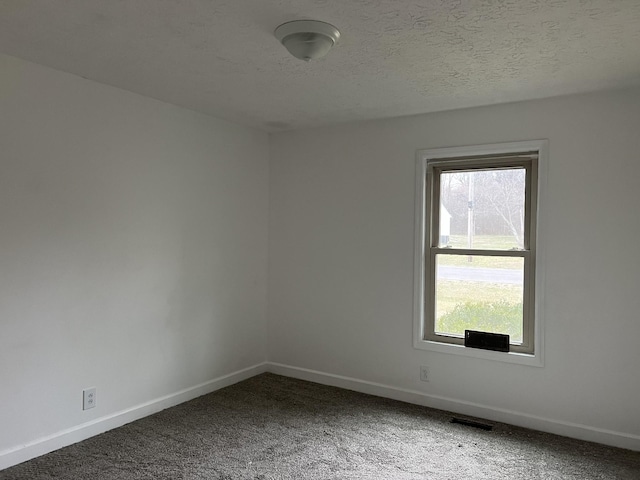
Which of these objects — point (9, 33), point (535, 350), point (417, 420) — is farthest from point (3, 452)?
point (535, 350)

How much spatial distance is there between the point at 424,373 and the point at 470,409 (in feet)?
1.42

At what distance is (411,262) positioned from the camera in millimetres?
3986

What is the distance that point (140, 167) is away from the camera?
3545 mm

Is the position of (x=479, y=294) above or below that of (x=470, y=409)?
above

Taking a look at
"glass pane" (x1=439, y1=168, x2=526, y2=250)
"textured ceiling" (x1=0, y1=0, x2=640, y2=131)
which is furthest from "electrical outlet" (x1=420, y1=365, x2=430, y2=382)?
"textured ceiling" (x1=0, y1=0, x2=640, y2=131)

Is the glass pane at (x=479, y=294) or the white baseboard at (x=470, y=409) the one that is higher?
the glass pane at (x=479, y=294)

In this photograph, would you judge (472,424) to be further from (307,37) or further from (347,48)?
(307,37)

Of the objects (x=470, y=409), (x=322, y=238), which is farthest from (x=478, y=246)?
(x=322, y=238)

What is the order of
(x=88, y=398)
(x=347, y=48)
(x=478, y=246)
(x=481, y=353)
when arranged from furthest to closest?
(x=478, y=246) < (x=481, y=353) < (x=88, y=398) < (x=347, y=48)

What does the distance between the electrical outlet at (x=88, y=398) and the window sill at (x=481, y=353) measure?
2.41 m

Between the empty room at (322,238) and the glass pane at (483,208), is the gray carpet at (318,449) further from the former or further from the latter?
the glass pane at (483,208)

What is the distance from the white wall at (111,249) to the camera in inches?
112

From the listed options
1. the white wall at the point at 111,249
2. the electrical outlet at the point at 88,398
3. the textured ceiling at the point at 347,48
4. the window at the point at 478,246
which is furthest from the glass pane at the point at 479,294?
the electrical outlet at the point at 88,398

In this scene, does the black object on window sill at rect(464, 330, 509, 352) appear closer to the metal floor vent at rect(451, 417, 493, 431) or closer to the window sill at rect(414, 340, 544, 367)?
the window sill at rect(414, 340, 544, 367)
